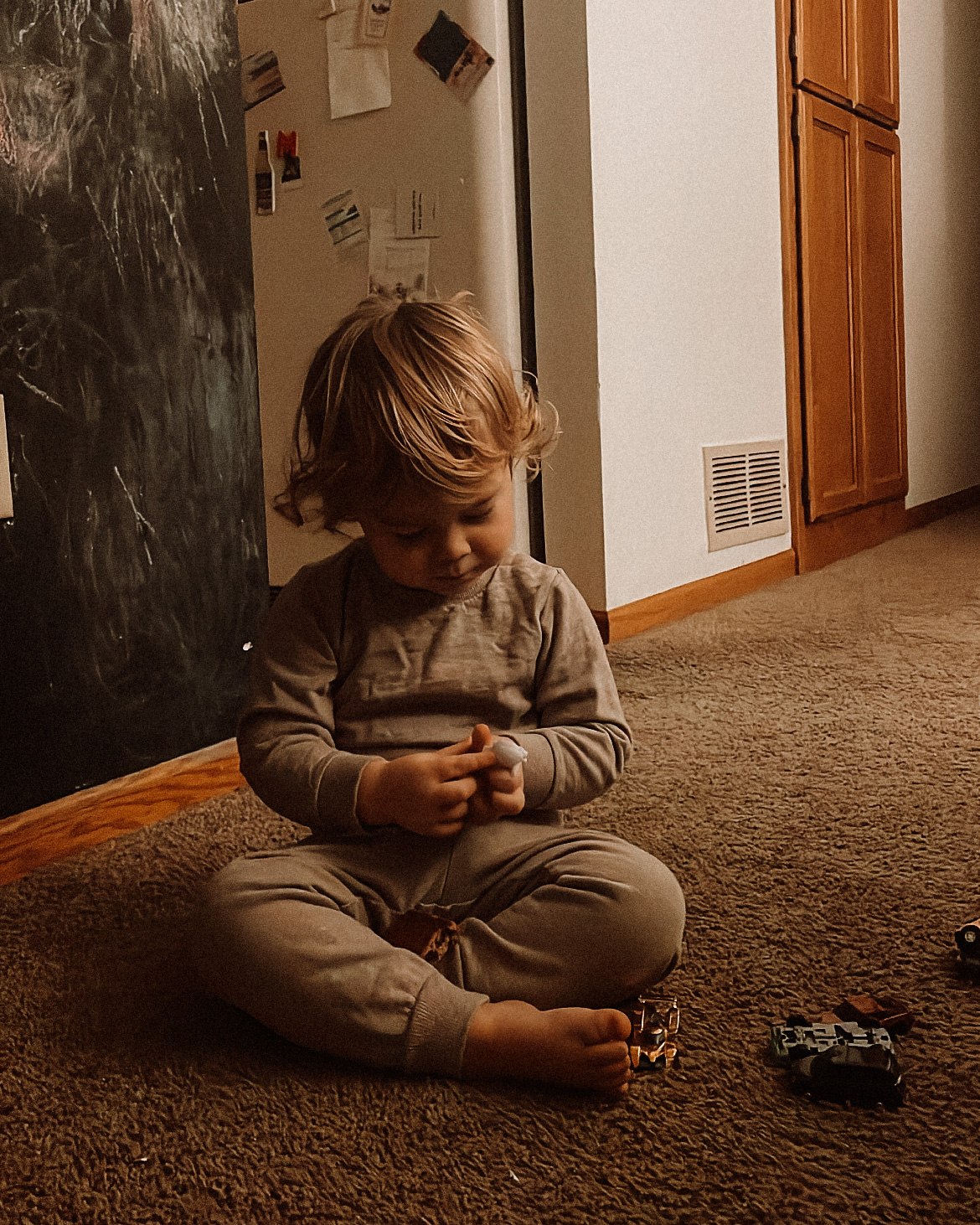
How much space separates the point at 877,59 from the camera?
3.15 meters

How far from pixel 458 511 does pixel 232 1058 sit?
15.7 inches

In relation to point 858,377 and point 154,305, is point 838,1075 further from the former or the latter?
point 858,377

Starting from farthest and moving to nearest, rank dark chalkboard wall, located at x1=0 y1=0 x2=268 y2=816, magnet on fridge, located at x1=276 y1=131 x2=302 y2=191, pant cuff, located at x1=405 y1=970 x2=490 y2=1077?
magnet on fridge, located at x1=276 y1=131 x2=302 y2=191
dark chalkboard wall, located at x1=0 y1=0 x2=268 y2=816
pant cuff, located at x1=405 y1=970 x2=490 y2=1077

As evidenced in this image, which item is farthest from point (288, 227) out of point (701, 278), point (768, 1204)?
point (768, 1204)

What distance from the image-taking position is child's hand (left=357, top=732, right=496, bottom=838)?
81cm

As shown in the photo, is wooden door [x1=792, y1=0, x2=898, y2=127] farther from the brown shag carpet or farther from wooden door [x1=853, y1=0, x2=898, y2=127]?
the brown shag carpet

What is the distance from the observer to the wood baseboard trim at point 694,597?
2.16 m

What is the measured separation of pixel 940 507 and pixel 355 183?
90.7 inches

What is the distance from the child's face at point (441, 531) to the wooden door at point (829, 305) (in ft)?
6.97

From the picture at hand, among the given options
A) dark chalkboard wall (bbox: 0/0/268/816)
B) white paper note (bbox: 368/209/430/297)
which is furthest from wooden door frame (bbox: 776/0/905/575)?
dark chalkboard wall (bbox: 0/0/268/816)

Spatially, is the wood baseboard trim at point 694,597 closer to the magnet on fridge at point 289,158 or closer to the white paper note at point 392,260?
the white paper note at point 392,260

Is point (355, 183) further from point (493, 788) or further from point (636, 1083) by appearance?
point (636, 1083)

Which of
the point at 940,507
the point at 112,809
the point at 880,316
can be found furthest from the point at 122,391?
the point at 940,507

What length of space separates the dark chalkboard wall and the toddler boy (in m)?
0.35
